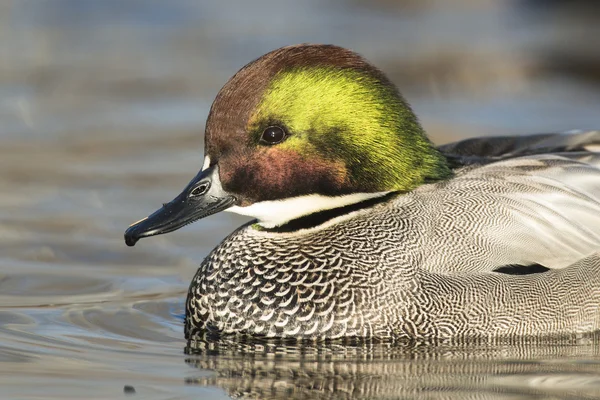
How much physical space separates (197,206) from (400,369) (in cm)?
150

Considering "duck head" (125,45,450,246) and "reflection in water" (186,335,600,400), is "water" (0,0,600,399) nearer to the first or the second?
"reflection in water" (186,335,600,400)

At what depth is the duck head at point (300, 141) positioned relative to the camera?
23.6ft

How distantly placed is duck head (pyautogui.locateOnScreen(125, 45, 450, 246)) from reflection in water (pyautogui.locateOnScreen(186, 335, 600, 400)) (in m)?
0.80

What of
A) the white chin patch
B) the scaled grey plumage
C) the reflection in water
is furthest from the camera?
the white chin patch

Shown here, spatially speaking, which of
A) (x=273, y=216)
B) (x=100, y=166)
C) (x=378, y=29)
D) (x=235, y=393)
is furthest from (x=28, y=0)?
(x=235, y=393)

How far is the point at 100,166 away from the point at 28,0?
5642 millimetres

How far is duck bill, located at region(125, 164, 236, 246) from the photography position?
732 centimetres

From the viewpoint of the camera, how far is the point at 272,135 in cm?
723

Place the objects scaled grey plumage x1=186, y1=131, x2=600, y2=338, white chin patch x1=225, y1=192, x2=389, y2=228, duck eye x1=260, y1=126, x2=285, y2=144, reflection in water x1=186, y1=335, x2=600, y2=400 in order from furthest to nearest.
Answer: white chin patch x1=225, y1=192, x2=389, y2=228, duck eye x1=260, y1=126, x2=285, y2=144, scaled grey plumage x1=186, y1=131, x2=600, y2=338, reflection in water x1=186, y1=335, x2=600, y2=400

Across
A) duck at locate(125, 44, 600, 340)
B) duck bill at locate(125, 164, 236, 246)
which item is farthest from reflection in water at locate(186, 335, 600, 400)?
duck bill at locate(125, 164, 236, 246)

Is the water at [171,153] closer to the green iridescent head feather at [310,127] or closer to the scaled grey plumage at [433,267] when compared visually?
the scaled grey plumage at [433,267]

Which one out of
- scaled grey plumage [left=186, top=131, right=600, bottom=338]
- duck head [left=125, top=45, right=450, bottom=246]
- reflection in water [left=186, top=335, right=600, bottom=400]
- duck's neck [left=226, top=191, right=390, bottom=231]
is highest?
duck head [left=125, top=45, right=450, bottom=246]

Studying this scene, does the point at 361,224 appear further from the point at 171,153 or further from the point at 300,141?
the point at 171,153

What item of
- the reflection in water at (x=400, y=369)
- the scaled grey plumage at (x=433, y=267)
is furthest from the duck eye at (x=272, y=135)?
the reflection in water at (x=400, y=369)
